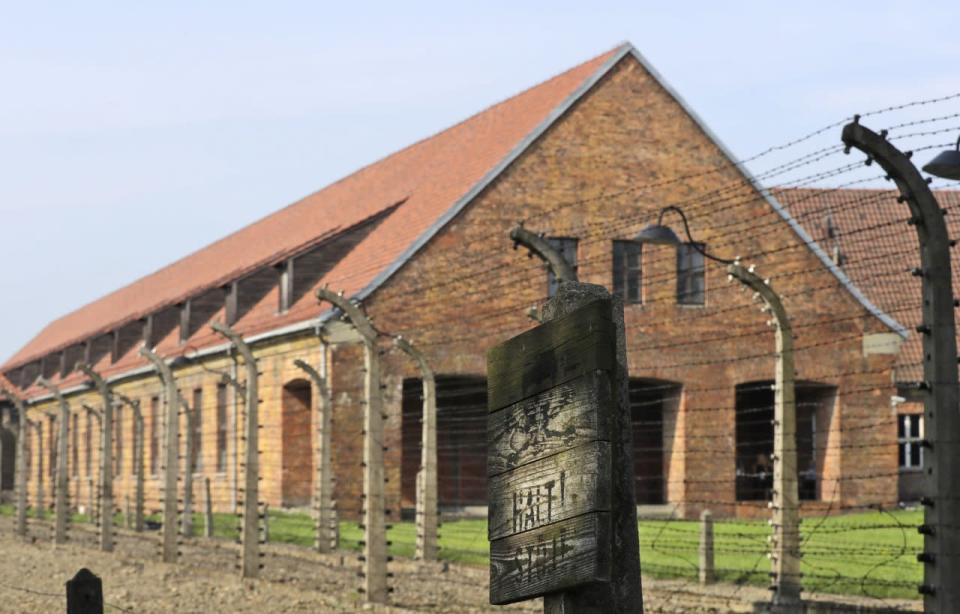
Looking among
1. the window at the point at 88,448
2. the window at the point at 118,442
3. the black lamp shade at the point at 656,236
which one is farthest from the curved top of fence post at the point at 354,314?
the window at the point at 88,448

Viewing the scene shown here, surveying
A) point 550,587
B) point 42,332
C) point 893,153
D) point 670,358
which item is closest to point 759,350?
point 670,358

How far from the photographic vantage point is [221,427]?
4053 centimetres

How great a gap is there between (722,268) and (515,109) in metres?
6.42

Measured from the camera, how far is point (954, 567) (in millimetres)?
8820

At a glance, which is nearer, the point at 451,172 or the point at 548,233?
the point at 548,233

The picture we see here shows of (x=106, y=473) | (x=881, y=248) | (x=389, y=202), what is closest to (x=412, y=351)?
(x=106, y=473)

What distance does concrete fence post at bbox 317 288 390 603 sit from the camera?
1576cm

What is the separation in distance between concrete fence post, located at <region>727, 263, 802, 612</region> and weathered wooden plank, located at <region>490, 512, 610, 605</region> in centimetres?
938

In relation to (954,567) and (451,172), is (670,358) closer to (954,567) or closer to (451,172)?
(451,172)

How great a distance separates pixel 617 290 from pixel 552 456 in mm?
28718

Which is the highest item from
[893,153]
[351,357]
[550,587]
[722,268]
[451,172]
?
[451,172]

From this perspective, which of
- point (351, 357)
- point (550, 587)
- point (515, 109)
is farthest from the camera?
point (515, 109)

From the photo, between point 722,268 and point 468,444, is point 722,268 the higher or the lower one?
the higher one

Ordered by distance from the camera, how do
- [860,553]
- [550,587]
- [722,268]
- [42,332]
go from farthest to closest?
[42,332], [722,268], [860,553], [550,587]
